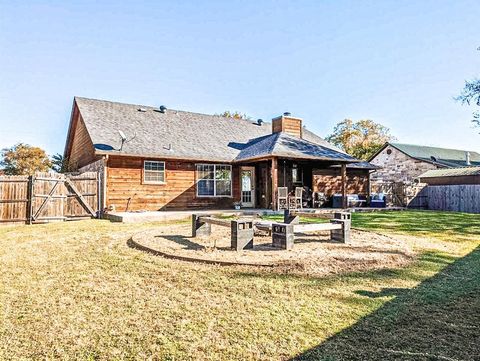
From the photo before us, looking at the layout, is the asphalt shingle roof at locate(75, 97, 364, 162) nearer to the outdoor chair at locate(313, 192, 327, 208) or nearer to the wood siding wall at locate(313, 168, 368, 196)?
the wood siding wall at locate(313, 168, 368, 196)

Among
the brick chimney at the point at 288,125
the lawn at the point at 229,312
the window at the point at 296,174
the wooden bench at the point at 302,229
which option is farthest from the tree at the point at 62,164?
the wooden bench at the point at 302,229

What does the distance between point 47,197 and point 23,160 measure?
14605 millimetres

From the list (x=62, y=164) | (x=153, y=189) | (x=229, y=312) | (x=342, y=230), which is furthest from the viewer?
(x=62, y=164)

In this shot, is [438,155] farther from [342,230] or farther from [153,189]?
[342,230]

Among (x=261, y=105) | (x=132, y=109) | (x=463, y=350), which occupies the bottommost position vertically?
(x=463, y=350)

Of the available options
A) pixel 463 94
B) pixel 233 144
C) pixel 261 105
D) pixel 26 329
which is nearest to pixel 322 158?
pixel 233 144

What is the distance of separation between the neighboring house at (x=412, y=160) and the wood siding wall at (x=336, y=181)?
976 centimetres

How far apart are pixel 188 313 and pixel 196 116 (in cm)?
1742

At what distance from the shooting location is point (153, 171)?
1472 cm

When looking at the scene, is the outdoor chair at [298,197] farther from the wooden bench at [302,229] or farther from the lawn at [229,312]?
the lawn at [229,312]

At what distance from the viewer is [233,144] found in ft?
58.9

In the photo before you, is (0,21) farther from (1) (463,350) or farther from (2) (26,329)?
(1) (463,350)

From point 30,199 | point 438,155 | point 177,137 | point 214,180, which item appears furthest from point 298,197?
point 438,155

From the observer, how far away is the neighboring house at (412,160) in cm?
2924
